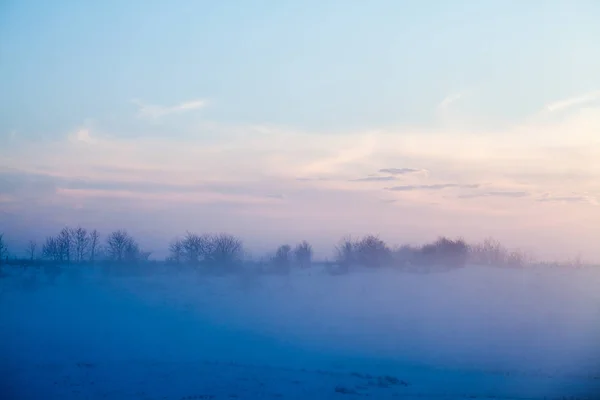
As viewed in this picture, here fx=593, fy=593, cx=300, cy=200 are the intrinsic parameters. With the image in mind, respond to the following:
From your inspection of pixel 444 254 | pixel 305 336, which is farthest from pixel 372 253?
pixel 305 336

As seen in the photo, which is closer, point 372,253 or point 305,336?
point 305,336

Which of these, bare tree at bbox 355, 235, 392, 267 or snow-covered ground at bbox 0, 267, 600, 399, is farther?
bare tree at bbox 355, 235, 392, 267

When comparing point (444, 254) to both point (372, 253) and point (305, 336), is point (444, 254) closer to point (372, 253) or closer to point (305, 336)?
point (372, 253)

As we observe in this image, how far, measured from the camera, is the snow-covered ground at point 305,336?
25.4 m

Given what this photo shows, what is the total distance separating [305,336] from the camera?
42469 mm

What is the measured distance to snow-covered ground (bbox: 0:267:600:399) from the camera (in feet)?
83.3

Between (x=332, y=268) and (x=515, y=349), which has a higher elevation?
(x=332, y=268)

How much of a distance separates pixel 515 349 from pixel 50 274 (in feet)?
135

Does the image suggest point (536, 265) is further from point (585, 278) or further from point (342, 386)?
point (342, 386)

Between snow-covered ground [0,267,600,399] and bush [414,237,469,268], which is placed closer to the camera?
snow-covered ground [0,267,600,399]

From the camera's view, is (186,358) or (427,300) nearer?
(186,358)

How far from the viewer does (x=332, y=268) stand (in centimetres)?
7038

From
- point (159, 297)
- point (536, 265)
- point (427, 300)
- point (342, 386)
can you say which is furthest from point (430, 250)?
point (342, 386)

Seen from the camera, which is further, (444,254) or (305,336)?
(444,254)
